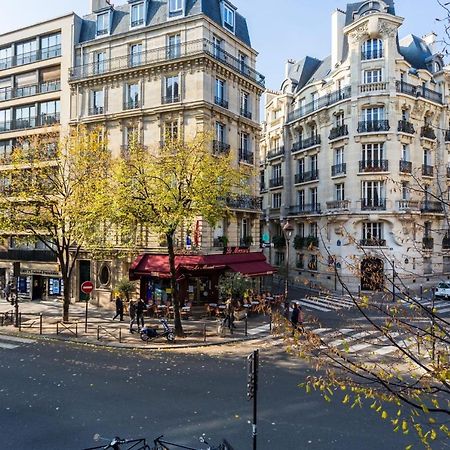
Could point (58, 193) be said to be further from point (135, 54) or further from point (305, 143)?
point (305, 143)

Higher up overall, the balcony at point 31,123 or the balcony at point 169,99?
the balcony at point 31,123

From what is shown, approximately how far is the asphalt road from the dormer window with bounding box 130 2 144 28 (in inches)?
847

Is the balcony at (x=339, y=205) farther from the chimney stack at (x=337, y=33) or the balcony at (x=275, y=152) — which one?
the chimney stack at (x=337, y=33)

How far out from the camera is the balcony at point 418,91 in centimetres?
3212

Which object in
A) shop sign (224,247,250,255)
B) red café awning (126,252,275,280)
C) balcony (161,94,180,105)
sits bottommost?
red café awning (126,252,275,280)

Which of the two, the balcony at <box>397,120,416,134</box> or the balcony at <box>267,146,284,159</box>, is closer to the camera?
the balcony at <box>397,120,416,134</box>

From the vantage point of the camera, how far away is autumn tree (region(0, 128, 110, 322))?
19328 millimetres

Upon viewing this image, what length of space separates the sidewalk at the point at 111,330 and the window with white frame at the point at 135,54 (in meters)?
15.9

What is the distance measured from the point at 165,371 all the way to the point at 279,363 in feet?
13.1

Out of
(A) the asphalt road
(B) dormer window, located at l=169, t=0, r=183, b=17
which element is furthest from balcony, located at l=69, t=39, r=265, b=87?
(A) the asphalt road

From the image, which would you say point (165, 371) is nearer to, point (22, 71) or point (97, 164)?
point (97, 164)

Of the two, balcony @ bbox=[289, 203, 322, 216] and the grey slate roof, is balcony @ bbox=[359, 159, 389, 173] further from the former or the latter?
the grey slate roof


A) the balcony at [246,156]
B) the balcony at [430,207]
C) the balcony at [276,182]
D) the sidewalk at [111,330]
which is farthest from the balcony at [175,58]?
the balcony at [430,207]

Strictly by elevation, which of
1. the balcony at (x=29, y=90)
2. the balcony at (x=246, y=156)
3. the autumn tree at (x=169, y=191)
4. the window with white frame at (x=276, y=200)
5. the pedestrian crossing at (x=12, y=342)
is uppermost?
the balcony at (x=29, y=90)
